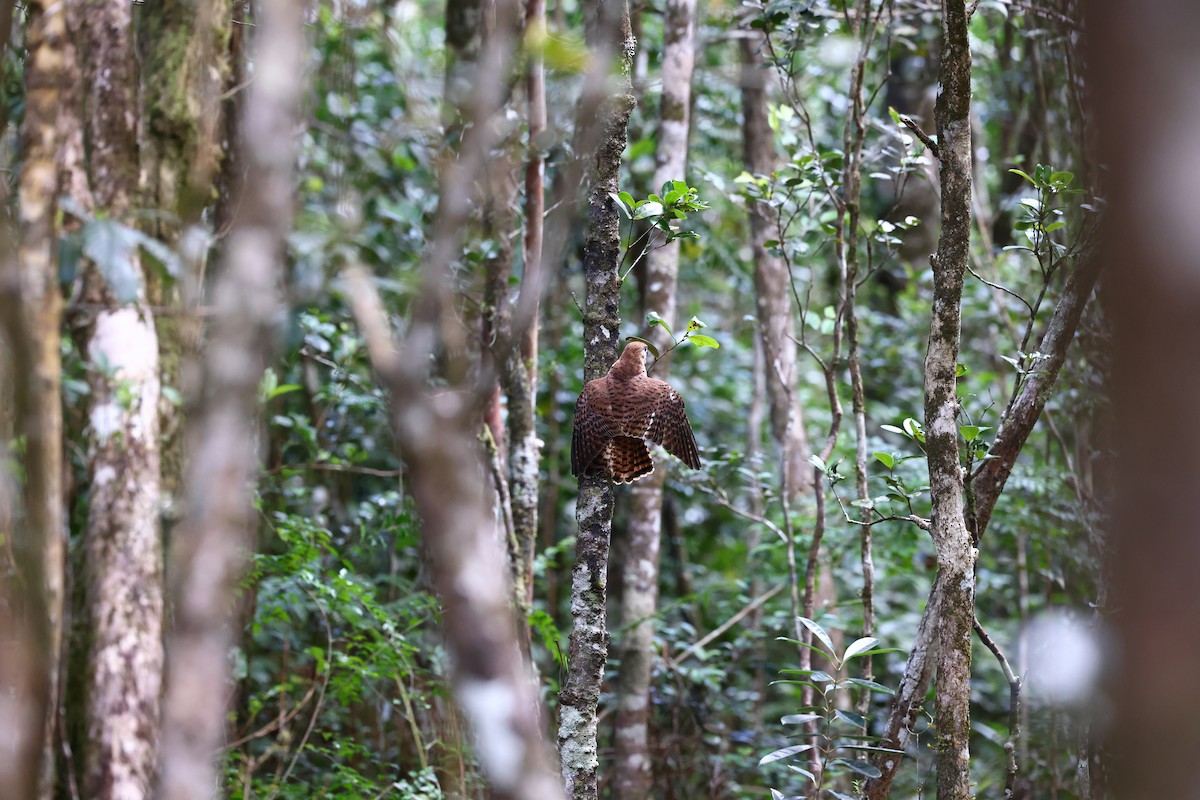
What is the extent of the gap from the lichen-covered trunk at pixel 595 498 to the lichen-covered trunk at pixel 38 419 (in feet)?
4.45

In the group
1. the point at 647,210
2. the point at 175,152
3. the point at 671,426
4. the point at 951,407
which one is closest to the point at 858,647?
the point at 951,407

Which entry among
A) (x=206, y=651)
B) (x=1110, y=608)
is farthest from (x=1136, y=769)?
(x=206, y=651)

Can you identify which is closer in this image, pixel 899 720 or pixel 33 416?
pixel 33 416

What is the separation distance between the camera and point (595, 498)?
3.00 metres

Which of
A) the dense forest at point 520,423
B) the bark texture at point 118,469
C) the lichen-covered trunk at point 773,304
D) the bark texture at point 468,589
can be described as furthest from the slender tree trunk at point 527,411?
the bark texture at point 468,589

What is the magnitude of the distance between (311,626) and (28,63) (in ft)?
13.1

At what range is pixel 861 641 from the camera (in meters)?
3.12

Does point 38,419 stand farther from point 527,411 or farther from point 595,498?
point 527,411

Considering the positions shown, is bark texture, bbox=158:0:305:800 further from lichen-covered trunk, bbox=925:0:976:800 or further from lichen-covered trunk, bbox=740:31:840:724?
lichen-covered trunk, bbox=740:31:840:724

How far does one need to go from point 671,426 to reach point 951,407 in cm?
96

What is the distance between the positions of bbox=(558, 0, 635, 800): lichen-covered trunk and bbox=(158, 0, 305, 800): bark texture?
3.14 ft

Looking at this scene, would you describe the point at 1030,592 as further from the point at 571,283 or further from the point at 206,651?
the point at 206,651

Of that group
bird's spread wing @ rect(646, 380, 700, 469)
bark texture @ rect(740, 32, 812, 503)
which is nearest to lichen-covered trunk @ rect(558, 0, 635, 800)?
bird's spread wing @ rect(646, 380, 700, 469)

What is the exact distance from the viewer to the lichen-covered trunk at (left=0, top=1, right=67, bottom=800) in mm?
2150
